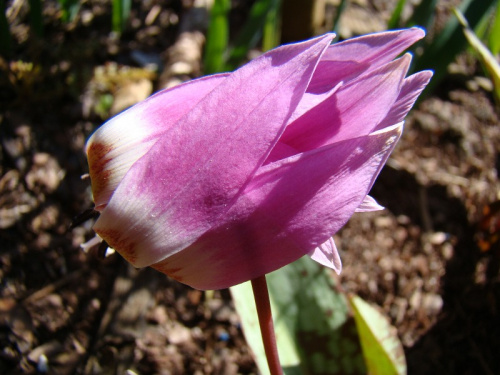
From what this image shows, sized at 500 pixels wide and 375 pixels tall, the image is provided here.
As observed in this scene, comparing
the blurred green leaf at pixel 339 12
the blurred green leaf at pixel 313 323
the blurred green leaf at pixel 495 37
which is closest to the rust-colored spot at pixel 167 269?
the blurred green leaf at pixel 313 323

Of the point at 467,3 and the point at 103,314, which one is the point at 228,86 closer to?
the point at 103,314

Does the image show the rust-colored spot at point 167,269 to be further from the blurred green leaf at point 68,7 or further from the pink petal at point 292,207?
the blurred green leaf at point 68,7

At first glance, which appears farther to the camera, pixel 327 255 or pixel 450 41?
pixel 450 41

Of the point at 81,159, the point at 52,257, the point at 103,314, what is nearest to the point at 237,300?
the point at 103,314

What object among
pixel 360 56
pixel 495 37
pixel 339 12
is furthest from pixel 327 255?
pixel 495 37

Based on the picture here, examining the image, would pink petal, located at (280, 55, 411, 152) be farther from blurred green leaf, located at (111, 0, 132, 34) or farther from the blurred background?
blurred green leaf, located at (111, 0, 132, 34)

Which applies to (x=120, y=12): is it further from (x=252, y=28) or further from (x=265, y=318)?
(x=265, y=318)

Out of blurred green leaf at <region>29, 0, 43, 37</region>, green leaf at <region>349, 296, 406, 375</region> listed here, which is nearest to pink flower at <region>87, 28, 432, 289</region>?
green leaf at <region>349, 296, 406, 375</region>
